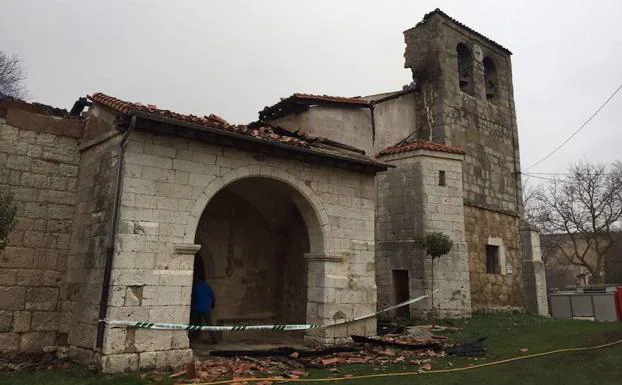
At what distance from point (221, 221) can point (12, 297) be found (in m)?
3.94

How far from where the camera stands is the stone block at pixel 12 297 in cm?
704

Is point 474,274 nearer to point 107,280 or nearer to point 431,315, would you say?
point 431,315

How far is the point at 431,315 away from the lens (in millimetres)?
11320

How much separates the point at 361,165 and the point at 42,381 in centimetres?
629

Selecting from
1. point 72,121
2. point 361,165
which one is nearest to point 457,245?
point 361,165

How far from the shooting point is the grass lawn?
584 cm

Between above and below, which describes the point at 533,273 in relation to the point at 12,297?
above

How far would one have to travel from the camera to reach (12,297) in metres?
7.11

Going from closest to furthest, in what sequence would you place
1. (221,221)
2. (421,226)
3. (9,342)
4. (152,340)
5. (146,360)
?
(146,360)
(152,340)
(9,342)
(221,221)
(421,226)

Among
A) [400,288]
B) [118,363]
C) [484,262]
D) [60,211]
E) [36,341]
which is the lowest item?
[118,363]

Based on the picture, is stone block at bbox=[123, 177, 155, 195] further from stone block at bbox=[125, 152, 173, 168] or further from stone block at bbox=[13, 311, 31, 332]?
stone block at bbox=[13, 311, 31, 332]

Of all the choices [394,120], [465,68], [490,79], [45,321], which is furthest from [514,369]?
[490,79]

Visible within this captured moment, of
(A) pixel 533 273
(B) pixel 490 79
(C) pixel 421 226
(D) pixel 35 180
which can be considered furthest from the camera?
(B) pixel 490 79

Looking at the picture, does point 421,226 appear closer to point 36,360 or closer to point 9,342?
point 36,360
